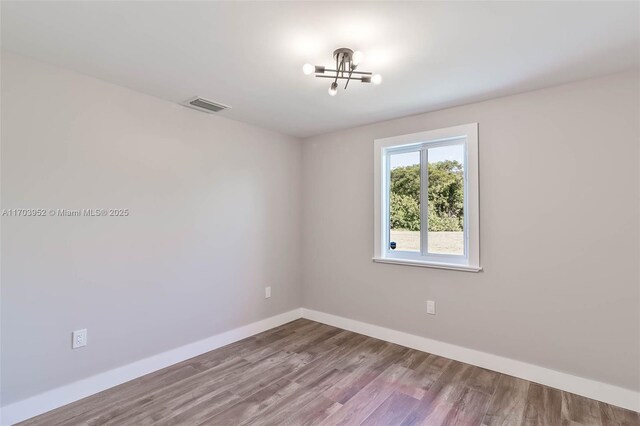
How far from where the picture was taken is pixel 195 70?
2176 mm

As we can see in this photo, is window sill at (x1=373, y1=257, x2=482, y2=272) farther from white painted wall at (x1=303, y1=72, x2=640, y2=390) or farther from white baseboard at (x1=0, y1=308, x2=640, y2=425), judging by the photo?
white baseboard at (x1=0, y1=308, x2=640, y2=425)

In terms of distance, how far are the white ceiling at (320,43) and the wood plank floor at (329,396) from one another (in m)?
2.34

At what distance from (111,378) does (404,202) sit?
9.82 ft

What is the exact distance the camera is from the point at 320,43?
184cm

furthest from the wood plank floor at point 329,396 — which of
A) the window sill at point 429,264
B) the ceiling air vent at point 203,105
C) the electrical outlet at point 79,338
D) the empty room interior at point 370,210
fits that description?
the ceiling air vent at point 203,105

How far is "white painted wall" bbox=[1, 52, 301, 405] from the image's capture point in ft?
6.48

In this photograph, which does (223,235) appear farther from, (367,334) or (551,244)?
(551,244)

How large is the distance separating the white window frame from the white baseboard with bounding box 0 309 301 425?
1.77 meters

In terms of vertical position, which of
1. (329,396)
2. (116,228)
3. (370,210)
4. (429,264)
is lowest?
(329,396)

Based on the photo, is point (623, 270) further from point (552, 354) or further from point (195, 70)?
point (195, 70)

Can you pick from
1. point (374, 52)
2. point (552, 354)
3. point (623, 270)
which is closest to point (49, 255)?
point (374, 52)

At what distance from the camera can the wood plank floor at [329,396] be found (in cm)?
198

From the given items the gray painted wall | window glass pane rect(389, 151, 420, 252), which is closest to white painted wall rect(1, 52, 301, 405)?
the gray painted wall

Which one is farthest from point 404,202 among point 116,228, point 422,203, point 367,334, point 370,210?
point 116,228
